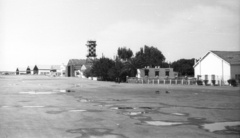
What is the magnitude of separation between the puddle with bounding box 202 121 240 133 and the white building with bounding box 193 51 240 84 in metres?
37.3

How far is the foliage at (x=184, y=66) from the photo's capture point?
115562 millimetres

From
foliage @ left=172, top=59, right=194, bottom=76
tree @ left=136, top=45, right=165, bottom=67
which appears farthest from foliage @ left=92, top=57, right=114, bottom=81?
foliage @ left=172, top=59, right=194, bottom=76

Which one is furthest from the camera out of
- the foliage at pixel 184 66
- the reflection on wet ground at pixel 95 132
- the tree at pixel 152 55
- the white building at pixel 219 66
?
the tree at pixel 152 55

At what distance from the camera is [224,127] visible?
32.0 feet

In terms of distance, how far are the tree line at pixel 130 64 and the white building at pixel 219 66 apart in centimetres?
1774

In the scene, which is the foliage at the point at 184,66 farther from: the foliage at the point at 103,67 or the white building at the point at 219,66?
the white building at the point at 219,66

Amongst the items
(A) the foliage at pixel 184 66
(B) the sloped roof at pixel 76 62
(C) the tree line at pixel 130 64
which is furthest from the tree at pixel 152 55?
(B) the sloped roof at pixel 76 62

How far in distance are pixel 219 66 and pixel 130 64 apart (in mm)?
28189

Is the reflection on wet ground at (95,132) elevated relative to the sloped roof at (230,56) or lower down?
lower down

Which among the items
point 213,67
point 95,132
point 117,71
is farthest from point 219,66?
point 95,132

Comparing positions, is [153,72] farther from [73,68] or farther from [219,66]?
[73,68]

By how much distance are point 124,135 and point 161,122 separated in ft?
8.92

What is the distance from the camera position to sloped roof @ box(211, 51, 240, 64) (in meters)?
47.2

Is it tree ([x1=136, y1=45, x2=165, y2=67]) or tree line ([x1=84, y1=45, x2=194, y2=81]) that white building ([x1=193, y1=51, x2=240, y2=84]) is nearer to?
tree line ([x1=84, y1=45, x2=194, y2=81])
